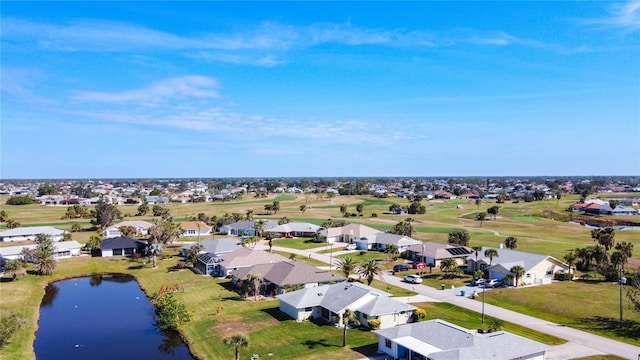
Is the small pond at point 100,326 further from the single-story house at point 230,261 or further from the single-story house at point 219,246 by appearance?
the single-story house at point 219,246

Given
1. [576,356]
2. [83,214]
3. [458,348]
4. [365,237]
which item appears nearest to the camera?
[458,348]

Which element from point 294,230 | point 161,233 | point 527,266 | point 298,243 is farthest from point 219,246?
point 527,266

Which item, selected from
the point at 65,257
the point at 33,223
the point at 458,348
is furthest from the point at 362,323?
the point at 33,223

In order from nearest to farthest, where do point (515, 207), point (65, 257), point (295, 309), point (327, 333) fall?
point (327, 333) < point (295, 309) < point (65, 257) < point (515, 207)

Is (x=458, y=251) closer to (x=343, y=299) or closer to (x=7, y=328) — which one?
(x=343, y=299)

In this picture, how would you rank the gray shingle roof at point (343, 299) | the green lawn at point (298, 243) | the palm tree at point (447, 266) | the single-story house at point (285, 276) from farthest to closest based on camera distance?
1. the green lawn at point (298, 243)
2. the palm tree at point (447, 266)
3. the single-story house at point (285, 276)
4. the gray shingle roof at point (343, 299)

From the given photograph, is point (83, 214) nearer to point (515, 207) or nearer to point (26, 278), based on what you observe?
point (26, 278)

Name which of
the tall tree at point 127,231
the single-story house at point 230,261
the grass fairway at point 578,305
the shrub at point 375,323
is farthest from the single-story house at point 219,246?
the grass fairway at point 578,305
